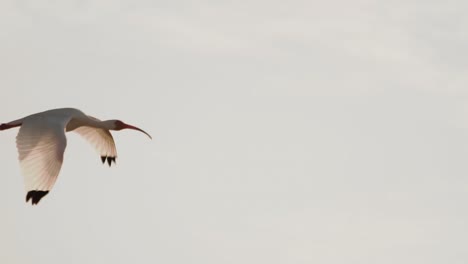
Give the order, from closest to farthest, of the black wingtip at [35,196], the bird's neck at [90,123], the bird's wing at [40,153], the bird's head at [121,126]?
the black wingtip at [35,196], the bird's wing at [40,153], the bird's neck at [90,123], the bird's head at [121,126]

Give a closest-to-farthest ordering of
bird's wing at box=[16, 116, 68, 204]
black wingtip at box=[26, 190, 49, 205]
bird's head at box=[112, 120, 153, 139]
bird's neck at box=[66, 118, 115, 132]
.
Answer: black wingtip at box=[26, 190, 49, 205], bird's wing at box=[16, 116, 68, 204], bird's neck at box=[66, 118, 115, 132], bird's head at box=[112, 120, 153, 139]

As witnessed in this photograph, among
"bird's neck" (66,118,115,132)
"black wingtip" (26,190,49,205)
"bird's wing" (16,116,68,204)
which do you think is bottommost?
"black wingtip" (26,190,49,205)

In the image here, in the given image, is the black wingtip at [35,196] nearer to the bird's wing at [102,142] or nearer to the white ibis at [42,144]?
the white ibis at [42,144]

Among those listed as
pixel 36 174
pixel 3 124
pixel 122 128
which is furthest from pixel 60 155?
pixel 122 128

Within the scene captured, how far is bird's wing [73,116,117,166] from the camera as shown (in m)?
37.4

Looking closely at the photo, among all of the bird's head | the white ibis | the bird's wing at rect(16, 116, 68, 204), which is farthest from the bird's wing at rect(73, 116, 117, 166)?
the bird's wing at rect(16, 116, 68, 204)

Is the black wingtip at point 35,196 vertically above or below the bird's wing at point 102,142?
below

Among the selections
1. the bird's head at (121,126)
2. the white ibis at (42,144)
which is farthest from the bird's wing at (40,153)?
the bird's head at (121,126)

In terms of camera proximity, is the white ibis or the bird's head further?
the bird's head

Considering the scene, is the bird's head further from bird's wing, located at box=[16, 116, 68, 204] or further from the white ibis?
bird's wing, located at box=[16, 116, 68, 204]

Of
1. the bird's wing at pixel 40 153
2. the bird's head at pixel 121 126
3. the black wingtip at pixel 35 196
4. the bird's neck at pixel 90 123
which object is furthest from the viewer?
the bird's head at pixel 121 126

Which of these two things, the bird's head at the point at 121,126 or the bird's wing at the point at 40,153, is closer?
the bird's wing at the point at 40,153

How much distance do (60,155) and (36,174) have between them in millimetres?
1026

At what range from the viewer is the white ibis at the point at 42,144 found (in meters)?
29.2
